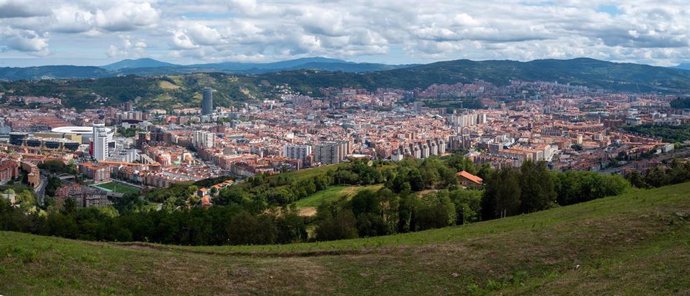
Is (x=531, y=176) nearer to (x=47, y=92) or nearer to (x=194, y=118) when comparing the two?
(x=194, y=118)

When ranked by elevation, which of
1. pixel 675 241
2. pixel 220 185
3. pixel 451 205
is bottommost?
pixel 220 185

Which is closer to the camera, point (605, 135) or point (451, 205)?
point (451, 205)

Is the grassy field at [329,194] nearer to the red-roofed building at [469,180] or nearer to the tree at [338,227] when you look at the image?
the red-roofed building at [469,180]

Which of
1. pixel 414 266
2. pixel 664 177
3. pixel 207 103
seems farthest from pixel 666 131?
pixel 207 103

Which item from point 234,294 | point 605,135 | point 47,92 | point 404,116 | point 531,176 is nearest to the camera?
point 234,294

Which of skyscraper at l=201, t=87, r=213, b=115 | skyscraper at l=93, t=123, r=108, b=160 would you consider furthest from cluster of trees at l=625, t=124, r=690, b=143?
skyscraper at l=201, t=87, r=213, b=115

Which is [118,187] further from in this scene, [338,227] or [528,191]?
[528,191]

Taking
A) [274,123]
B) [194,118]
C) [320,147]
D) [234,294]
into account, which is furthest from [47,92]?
[234,294]
